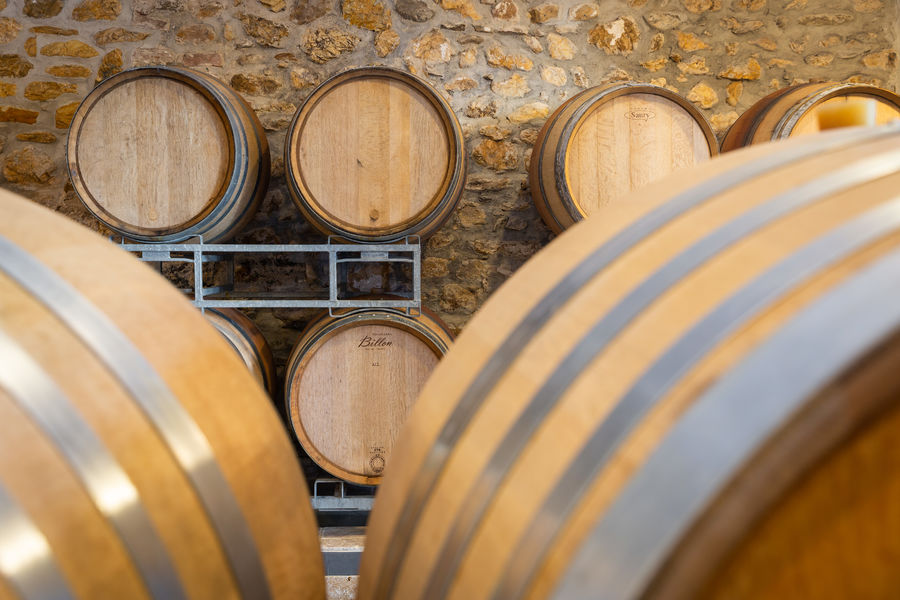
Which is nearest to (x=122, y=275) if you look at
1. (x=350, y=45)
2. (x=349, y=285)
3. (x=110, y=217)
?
(x=110, y=217)

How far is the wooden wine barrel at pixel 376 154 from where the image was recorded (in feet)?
7.98

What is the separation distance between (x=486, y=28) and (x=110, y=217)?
2111mm

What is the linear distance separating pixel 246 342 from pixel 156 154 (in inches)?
33.4

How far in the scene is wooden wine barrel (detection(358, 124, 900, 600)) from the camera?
341mm

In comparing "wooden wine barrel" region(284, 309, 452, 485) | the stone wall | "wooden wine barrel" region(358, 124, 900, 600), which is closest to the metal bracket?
"wooden wine barrel" region(284, 309, 452, 485)

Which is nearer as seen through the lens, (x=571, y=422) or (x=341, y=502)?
(x=571, y=422)

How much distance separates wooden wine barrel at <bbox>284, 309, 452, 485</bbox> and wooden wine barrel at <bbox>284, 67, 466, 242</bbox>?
40 centimetres

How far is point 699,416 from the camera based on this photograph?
0.35 metres

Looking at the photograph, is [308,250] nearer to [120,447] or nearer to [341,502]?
[341,502]

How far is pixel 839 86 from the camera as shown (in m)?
2.59

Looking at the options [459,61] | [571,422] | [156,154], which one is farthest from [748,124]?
[571,422]

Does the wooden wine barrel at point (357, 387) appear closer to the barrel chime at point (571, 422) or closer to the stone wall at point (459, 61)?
the stone wall at point (459, 61)

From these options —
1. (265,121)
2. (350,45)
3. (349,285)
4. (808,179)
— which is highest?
(350,45)

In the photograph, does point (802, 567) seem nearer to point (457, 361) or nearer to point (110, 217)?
point (457, 361)
